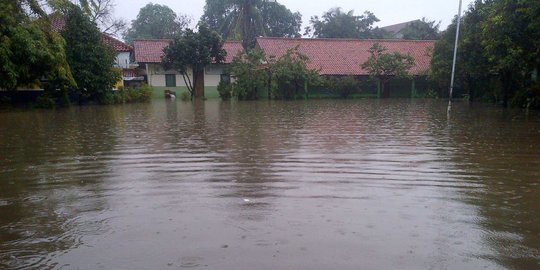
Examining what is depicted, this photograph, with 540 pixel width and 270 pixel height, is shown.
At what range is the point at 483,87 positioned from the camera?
28.2 meters

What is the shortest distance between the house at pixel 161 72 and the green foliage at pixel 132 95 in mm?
5532

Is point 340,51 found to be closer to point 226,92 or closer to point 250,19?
point 250,19

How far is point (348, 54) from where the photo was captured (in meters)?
36.4

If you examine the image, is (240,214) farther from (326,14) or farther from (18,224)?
(326,14)

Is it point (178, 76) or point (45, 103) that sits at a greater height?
point (178, 76)

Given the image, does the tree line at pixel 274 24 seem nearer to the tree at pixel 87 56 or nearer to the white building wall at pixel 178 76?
the white building wall at pixel 178 76

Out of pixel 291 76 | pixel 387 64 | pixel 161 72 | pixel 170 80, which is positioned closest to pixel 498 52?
pixel 387 64

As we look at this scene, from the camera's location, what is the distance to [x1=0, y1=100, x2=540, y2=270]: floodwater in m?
3.45

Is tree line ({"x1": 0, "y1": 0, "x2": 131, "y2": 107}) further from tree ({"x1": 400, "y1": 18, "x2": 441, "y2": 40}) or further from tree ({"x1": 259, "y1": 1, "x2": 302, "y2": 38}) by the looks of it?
tree ({"x1": 400, "y1": 18, "x2": 441, "y2": 40})

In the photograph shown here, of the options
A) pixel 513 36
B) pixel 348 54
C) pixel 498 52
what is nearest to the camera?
pixel 513 36

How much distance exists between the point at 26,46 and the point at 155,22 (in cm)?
3627

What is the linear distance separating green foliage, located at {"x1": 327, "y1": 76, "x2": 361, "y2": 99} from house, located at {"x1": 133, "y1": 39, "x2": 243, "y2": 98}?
7199 mm

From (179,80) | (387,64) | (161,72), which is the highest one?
(387,64)

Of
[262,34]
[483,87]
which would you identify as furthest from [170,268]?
[262,34]
